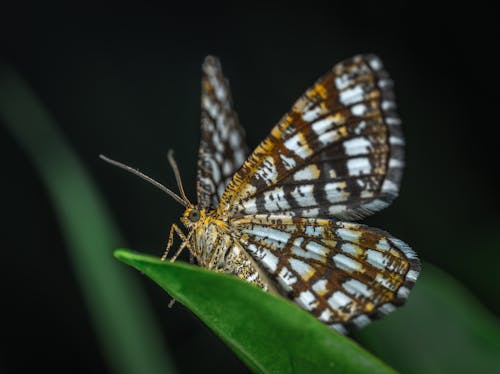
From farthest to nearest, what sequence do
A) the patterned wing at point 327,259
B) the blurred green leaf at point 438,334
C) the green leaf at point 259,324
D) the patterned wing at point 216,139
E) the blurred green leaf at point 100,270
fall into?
the blurred green leaf at point 100,270
the patterned wing at point 216,139
the patterned wing at point 327,259
the blurred green leaf at point 438,334
the green leaf at point 259,324

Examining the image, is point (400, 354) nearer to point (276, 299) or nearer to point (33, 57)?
point (276, 299)

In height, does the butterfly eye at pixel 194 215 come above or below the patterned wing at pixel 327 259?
above

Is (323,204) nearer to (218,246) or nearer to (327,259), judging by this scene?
(327,259)

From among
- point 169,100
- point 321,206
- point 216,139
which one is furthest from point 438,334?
point 169,100

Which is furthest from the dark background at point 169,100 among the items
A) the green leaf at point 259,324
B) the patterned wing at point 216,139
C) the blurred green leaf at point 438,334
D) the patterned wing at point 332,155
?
the green leaf at point 259,324

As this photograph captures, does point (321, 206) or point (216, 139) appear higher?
point (216, 139)

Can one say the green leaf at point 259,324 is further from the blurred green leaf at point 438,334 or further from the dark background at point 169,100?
the dark background at point 169,100
